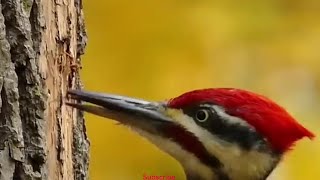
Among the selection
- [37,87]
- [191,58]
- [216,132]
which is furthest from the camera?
[191,58]

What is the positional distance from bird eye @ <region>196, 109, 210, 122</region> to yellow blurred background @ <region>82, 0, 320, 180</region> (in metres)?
1.31

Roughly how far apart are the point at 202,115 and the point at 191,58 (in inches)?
77.0

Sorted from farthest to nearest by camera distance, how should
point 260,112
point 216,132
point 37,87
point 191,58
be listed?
point 191,58
point 216,132
point 260,112
point 37,87

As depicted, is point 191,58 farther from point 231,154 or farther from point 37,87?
point 37,87

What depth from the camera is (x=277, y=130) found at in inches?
106

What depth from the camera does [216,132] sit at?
2.78 meters

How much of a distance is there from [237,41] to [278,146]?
218cm

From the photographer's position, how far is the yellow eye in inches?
108

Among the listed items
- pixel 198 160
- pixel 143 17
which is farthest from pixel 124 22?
pixel 198 160

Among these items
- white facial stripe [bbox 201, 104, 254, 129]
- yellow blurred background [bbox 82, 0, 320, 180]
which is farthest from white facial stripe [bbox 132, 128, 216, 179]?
yellow blurred background [bbox 82, 0, 320, 180]

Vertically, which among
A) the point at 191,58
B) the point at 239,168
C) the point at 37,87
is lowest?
the point at 191,58

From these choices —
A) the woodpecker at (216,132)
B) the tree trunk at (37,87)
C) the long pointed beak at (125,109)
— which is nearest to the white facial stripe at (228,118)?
the woodpecker at (216,132)

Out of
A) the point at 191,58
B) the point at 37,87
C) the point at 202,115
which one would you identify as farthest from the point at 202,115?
the point at 191,58

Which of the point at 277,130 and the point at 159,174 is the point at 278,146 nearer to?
the point at 277,130
